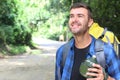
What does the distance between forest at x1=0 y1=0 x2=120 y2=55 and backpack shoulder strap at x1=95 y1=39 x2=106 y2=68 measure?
5.38 m

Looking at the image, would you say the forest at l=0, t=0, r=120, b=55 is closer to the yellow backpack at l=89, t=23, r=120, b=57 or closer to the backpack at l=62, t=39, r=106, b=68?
the yellow backpack at l=89, t=23, r=120, b=57

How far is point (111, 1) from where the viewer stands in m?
9.29

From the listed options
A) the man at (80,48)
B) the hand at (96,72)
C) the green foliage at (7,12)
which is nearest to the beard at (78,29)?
the man at (80,48)

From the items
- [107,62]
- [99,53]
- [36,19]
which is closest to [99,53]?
[99,53]

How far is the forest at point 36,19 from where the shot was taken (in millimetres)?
9055

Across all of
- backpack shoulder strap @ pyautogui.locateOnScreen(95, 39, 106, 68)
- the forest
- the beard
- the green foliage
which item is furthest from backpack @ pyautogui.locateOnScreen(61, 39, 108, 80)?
the green foliage

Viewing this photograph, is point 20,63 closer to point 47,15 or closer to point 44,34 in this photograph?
point 47,15

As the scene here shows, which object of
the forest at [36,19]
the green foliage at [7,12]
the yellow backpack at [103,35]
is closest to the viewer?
the yellow backpack at [103,35]

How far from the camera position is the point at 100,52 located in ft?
9.38

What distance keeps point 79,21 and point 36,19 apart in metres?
54.2

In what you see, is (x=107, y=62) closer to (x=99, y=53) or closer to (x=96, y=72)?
(x=99, y=53)

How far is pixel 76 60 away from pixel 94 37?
26 cm

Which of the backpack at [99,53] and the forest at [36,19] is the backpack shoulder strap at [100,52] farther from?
the forest at [36,19]

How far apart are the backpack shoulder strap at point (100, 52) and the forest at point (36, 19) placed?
5.38m
